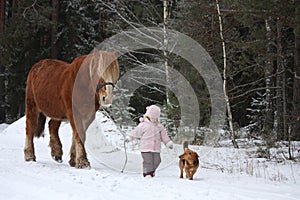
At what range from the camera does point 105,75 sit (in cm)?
597

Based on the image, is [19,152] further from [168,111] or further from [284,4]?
[284,4]

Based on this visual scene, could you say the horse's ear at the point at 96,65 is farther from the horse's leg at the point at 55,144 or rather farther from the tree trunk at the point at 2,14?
the tree trunk at the point at 2,14

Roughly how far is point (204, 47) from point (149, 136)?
23.6 ft

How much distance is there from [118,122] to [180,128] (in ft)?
9.14

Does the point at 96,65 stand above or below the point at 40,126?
above

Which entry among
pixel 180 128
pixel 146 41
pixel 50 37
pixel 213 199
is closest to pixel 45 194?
pixel 213 199

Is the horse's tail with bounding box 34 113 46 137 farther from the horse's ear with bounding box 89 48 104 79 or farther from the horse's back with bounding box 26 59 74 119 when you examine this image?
the horse's ear with bounding box 89 48 104 79

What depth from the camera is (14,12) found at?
2339cm

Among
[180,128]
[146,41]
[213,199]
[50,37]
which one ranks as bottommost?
[213,199]

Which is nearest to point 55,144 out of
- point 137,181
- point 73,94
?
point 73,94

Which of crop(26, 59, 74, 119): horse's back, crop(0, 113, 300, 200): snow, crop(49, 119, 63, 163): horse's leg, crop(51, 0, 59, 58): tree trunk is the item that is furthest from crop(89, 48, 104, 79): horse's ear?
crop(51, 0, 59, 58): tree trunk

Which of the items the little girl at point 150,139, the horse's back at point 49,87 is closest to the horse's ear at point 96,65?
the horse's back at point 49,87

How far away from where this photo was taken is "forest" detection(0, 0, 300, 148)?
38.6 feet

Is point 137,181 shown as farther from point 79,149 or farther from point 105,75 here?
point 105,75
